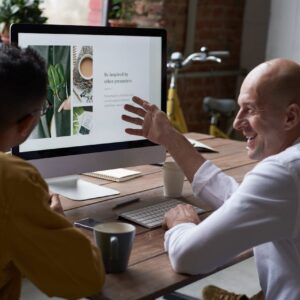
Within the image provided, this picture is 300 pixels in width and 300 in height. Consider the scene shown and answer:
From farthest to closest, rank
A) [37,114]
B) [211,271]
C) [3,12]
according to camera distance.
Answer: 1. [3,12]
2. [211,271]
3. [37,114]

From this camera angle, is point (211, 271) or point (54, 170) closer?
point (211, 271)

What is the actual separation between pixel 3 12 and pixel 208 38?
1687 mm

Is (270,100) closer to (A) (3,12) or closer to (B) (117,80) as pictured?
(B) (117,80)

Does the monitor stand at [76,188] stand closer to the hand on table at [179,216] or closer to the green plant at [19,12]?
the hand on table at [179,216]

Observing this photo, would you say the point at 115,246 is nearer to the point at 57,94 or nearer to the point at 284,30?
the point at 57,94

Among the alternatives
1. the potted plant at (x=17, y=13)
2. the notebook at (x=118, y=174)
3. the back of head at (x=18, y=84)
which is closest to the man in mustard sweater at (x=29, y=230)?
the back of head at (x=18, y=84)

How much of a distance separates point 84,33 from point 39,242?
0.88 meters

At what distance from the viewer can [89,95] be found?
183 centimetres

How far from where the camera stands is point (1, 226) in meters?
1.08

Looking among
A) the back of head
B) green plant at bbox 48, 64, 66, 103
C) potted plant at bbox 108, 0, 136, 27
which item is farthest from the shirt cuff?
potted plant at bbox 108, 0, 136, 27

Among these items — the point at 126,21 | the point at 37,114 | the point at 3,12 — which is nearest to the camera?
the point at 37,114

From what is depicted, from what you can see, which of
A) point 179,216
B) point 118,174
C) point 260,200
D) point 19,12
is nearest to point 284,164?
point 260,200

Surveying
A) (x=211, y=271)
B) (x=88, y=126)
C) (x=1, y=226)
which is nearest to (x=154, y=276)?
(x=211, y=271)

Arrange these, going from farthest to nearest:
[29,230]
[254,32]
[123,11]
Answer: [254,32], [123,11], [29,230]
